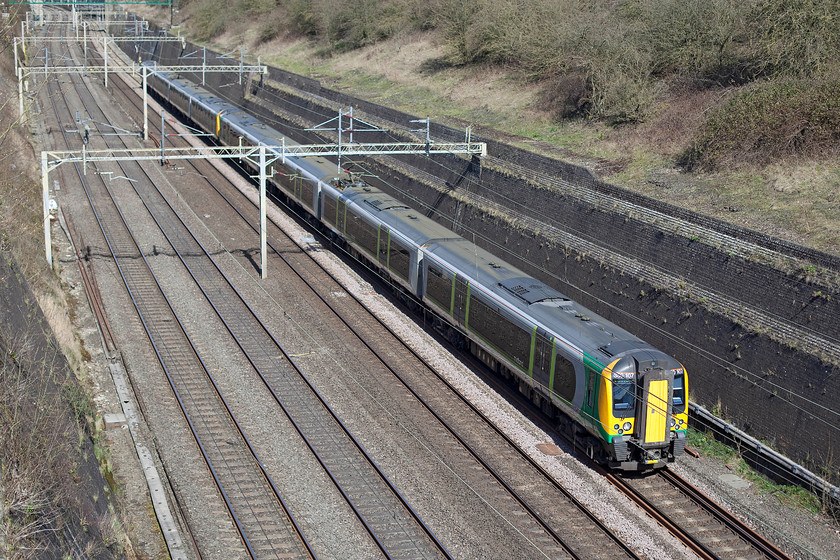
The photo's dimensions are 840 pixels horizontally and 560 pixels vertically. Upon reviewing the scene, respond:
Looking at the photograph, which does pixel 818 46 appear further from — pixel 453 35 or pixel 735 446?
pixel 453 35

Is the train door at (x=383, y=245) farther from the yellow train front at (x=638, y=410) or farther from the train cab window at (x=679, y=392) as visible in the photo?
the train cab window at (x=679, y=392)

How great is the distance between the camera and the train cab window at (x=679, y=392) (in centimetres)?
1577

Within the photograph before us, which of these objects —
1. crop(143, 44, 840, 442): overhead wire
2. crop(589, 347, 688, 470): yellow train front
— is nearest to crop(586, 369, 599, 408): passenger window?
crop(589, 347, 688, 470): yellow train front

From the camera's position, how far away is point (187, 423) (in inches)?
681

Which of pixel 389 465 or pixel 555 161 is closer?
pixel 389 465

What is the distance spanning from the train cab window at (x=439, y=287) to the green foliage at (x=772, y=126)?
8666 mm

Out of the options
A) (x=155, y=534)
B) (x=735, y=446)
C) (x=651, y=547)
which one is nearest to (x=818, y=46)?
(x=735, y=446)

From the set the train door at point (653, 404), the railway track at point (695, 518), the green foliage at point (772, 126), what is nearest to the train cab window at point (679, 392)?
the train door at point (653, 404)

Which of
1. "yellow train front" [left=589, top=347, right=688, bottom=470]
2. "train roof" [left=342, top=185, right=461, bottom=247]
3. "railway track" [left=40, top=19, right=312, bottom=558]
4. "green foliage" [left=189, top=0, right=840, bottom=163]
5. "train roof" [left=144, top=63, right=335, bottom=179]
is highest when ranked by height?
"green foliage" [left=189, top=0, right=840, bottom=163]

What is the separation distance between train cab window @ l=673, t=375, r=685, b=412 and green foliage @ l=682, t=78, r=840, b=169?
9.68 m

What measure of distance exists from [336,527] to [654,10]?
86.7ft

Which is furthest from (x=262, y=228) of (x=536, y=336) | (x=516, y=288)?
(x=536, y=336)

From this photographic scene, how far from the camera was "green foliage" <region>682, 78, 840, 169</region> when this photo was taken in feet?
72.9

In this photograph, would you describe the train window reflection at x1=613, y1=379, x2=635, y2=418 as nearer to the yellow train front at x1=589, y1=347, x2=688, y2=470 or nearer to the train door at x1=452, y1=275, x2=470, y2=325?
the yellow train front at x1=589, y1=347, x2=688, y2=470
